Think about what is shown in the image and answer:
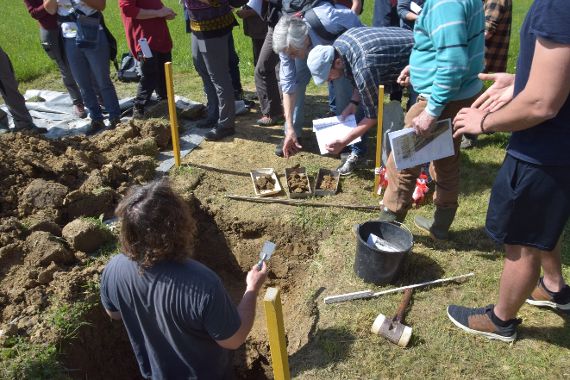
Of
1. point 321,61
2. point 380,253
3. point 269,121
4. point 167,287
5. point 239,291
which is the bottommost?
point 239,291

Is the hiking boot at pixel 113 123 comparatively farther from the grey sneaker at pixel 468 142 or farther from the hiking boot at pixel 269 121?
the grey sneaker at pixel 468 142

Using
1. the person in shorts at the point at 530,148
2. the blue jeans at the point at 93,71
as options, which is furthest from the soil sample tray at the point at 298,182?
the blue jeans at the point at 93,71

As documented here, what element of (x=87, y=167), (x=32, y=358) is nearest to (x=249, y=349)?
(x=32, y=358)

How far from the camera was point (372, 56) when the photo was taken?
3635mm

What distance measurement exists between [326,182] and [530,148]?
2.57 meters

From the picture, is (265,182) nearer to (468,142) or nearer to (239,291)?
(239,291)

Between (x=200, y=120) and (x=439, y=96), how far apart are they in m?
3.95

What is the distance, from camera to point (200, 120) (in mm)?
6348

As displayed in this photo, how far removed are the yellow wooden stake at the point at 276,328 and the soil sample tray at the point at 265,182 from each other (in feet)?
8.50

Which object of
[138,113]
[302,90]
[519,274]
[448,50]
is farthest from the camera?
[138,113]

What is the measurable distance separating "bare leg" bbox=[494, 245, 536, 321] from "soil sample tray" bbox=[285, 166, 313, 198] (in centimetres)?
217

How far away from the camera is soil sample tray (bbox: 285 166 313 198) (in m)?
4.54

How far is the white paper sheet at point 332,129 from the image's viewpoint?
4.11 metres

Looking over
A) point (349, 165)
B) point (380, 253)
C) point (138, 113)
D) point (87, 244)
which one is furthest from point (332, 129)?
point (138, 113)
